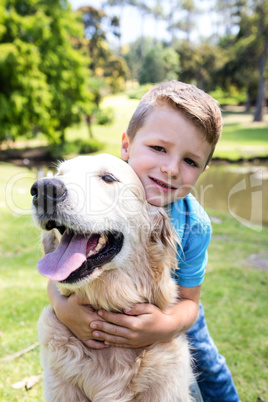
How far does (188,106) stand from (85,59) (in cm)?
2216

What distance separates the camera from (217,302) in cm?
435

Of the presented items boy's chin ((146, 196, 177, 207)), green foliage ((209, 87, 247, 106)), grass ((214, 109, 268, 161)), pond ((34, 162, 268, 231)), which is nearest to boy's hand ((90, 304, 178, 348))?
boy's chin ((146, 196, 177, 207))

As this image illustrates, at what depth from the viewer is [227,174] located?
15.3m

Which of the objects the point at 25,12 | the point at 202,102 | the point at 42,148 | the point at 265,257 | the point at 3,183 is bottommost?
the point at 42,148

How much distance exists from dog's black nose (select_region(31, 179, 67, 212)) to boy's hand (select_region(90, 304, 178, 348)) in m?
0.72

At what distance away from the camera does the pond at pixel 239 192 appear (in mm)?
9445

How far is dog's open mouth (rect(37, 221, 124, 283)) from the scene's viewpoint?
1.69 metres

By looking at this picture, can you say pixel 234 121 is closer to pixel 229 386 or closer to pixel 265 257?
pixel 265 257

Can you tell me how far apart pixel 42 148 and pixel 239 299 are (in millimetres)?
21615

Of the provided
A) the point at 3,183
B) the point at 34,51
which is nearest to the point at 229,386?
the point at 3,183

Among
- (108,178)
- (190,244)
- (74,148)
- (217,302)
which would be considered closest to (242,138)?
(74,148)

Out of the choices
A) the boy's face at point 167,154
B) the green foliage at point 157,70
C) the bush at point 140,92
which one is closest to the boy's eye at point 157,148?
the boy's face at point 167,154

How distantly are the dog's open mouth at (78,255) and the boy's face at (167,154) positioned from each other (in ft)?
1.40

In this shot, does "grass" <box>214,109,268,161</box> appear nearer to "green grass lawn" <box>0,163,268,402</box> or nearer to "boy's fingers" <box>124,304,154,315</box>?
"green grass lawn" <box>0,163,268,402</box>
